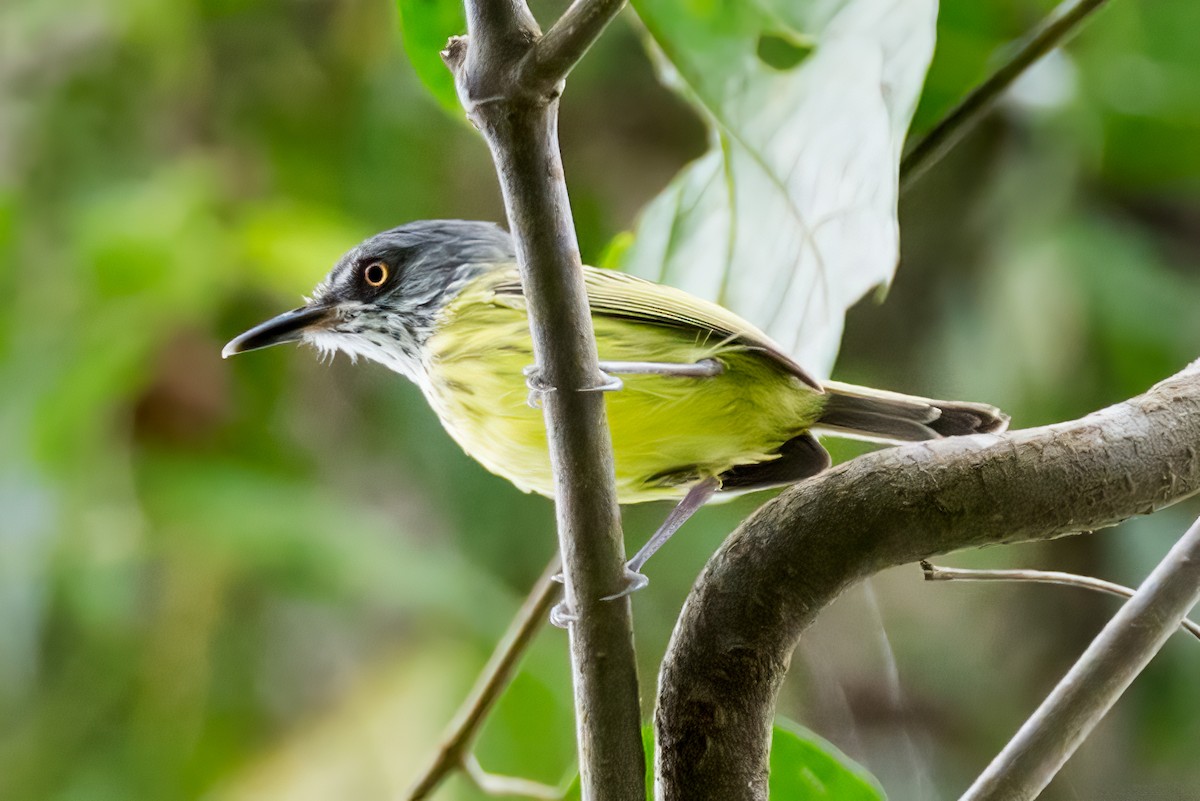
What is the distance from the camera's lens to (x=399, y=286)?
113 cm

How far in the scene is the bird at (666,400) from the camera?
91 centimetres

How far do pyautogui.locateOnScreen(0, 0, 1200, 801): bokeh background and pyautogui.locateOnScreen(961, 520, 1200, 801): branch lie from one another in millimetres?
884

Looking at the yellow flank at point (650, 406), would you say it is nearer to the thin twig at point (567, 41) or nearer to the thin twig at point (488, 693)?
the thin twig at point (488, 693)

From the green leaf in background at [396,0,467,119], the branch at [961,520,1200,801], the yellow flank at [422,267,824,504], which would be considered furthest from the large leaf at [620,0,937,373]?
the branch at [961,520,1200,801]

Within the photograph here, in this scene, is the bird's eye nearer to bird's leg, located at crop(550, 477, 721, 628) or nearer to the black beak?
the black beak

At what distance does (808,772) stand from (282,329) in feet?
1.88

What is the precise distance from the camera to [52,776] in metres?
2.30

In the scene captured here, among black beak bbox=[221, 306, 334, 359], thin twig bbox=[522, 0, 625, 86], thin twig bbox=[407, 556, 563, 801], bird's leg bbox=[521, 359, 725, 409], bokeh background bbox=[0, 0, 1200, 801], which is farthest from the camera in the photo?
bokeh background bbox=[0, 0, 1200, 801]

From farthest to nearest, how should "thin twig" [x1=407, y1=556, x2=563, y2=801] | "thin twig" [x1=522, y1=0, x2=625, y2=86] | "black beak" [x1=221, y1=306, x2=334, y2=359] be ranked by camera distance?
"thin twig" [x1=407, y1=556, x2=563, y2=801] < "black beak" [x1=221, y1=306, x2=334, y2=359] < "thin twig" [x1=522, y1=0, x2=625, y2=86]

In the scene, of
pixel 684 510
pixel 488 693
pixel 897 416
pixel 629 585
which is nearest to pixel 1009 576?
pixel 897 416

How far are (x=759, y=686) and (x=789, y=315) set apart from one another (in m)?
0.35

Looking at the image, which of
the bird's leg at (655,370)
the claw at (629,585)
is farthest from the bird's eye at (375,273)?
the claw at (629,585)

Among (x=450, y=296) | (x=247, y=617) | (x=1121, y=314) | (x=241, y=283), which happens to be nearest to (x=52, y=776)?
(x=247, y=617)

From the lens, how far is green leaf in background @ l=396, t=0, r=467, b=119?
99 cm
